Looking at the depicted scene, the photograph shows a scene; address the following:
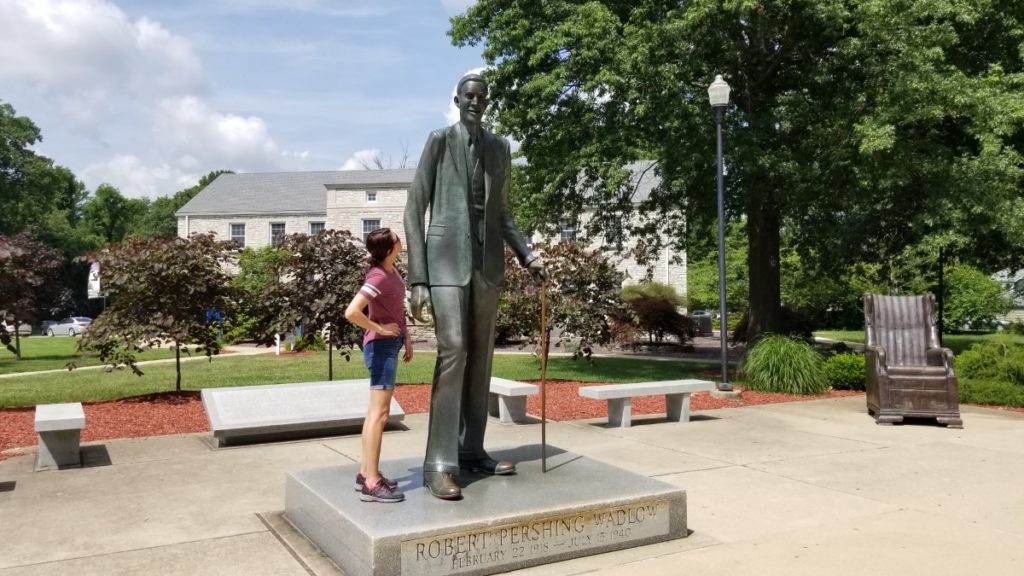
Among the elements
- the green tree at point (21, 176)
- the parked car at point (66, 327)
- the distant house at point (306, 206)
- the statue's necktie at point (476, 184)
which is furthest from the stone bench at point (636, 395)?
the green tree at point (21, 176)

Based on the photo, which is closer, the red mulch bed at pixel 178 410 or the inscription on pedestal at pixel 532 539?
the inscription on pedestal at pixel 532 539

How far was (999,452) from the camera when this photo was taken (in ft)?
25.4

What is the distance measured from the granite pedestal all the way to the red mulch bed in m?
4.71

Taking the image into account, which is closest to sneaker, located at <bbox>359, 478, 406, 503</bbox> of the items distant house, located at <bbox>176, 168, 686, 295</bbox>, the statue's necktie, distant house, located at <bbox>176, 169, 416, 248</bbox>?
the statue's necktie

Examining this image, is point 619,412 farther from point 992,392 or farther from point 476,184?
point 992,392

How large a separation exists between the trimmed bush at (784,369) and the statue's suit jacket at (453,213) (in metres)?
8.57

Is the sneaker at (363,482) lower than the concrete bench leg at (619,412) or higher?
higher

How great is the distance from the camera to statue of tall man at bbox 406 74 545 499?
16.0 ft

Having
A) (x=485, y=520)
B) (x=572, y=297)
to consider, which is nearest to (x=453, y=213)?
(x=485, y=520)

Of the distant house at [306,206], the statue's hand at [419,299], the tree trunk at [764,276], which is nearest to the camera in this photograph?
the statue's hand at [419,299]

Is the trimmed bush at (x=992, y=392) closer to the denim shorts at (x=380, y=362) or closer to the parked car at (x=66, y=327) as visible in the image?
the denim shorts at (x=380, y=362)

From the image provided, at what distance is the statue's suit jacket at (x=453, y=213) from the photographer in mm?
4926

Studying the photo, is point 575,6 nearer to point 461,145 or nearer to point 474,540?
point 461,145

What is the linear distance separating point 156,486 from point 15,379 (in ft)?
43.3
